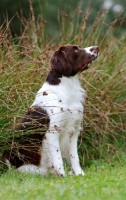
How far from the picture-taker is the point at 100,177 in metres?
6.19

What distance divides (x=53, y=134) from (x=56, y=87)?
0.60 metres

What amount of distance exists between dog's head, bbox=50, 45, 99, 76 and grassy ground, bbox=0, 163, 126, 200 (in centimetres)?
131

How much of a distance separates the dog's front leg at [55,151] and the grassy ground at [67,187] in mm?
135

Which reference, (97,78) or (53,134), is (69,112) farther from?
(97,78)

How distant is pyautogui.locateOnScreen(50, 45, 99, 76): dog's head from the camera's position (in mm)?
6723

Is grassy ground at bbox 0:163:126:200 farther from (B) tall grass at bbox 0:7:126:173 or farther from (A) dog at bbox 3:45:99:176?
(B) tall grass at bbox 0:7:126:173

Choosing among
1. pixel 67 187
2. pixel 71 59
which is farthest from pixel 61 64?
pixel 67 187

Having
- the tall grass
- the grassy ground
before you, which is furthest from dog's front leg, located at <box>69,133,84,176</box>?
the tall grass

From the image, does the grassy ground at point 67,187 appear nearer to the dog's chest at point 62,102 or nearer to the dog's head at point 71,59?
the dog's chest at point 62,102

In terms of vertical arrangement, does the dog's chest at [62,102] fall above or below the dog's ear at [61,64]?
below

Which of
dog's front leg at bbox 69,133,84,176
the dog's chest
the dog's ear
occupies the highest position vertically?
the dog's ear

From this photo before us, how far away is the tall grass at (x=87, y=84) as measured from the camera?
6.91 m

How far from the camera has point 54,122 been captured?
6.54m

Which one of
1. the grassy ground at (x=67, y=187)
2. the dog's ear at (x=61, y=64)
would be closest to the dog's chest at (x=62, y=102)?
the dog's ear at (x=61, y=64)
